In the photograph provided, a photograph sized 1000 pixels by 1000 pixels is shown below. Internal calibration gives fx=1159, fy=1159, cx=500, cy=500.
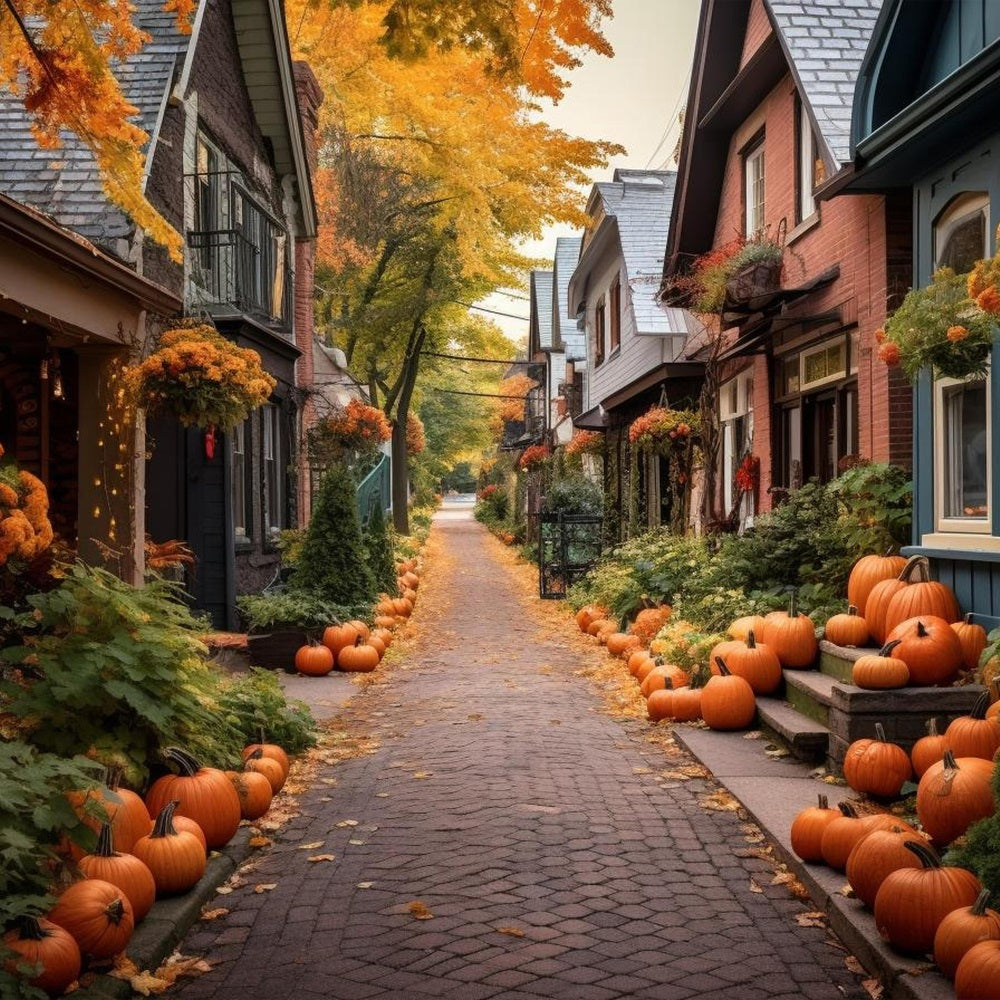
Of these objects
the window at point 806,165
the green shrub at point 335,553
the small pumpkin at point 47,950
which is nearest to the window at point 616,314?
the window at point 806,165

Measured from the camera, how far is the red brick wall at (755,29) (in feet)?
44.9

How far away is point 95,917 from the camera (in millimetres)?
4285

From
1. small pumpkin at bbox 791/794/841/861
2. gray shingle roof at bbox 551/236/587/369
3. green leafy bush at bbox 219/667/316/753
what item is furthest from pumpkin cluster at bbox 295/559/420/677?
gray shingle roof at bbox 551/236/587/369

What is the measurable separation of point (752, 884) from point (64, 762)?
313 centimetres

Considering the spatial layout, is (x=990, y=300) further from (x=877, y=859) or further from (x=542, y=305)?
(x=542, y=305)

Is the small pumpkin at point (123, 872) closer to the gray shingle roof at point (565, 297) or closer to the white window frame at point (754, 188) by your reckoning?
the white window frame at point (754, 188)

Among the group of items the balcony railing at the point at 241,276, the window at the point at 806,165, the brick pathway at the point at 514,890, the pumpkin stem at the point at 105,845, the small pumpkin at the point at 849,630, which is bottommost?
the brick pathway at the point at 514,890

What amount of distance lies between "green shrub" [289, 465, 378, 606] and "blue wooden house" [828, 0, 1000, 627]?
294 inches

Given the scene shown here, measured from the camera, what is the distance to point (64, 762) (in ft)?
14.5

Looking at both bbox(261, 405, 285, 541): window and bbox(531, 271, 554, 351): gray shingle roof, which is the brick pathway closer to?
bbox(261, 405, 285, 541): window

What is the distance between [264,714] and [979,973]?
509 cm

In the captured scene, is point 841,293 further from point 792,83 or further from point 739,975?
point 739,975

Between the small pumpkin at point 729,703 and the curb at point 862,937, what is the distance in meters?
2.52

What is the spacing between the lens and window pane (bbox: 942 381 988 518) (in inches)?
297
